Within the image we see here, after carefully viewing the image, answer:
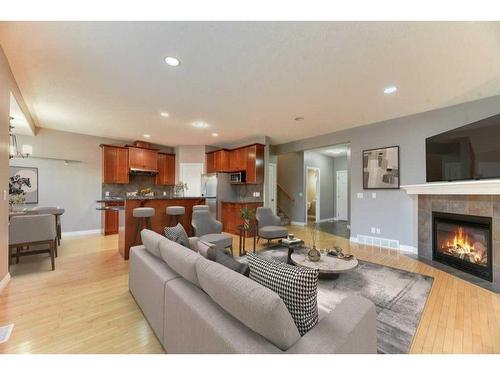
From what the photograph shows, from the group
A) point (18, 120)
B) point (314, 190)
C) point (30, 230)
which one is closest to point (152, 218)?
point (30, 230)

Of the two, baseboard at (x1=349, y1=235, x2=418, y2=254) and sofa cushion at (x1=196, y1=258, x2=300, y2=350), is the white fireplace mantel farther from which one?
sofa cushion at (x1=196, y1=258, x2=300, y2=350)

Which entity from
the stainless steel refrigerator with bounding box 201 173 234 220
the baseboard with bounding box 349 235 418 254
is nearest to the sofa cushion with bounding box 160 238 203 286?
the baseboard with bounding box 349 235 418 254

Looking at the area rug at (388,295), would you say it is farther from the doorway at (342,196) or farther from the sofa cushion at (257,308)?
the doorway at (342,196)

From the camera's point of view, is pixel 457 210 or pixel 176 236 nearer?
pixel 176 236

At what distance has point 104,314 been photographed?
79.3 inches

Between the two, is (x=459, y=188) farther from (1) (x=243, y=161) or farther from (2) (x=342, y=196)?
(2) (x=342, y=196)

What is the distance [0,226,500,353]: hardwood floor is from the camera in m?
1.62

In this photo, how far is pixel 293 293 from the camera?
106 cm

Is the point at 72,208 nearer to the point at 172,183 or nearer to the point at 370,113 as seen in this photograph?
the point at 172,183

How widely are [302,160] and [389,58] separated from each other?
511 centimetres

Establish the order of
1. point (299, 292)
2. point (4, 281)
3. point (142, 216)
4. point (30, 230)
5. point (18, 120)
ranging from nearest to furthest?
point (299, 292)
point (4, 281)
point (30, 230)
point (142, 216)
point (18, 120)

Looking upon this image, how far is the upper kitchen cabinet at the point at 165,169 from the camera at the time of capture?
700 centimetres

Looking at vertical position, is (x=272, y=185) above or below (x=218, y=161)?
below

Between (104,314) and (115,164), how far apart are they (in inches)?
198
